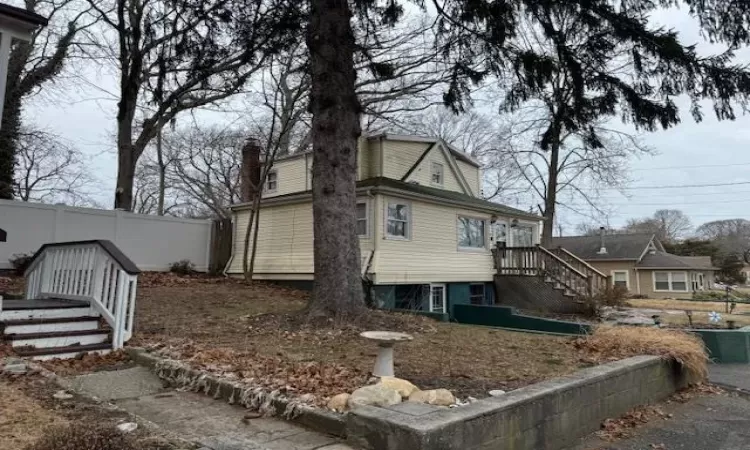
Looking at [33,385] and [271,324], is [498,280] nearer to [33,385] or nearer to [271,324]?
[271,324]

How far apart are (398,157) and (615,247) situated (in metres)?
26.5

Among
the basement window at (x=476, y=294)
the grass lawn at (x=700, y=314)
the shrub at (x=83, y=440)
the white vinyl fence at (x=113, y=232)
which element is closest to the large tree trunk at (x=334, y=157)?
the shrub at (x=83, y=440)

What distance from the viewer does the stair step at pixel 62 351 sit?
5.69m

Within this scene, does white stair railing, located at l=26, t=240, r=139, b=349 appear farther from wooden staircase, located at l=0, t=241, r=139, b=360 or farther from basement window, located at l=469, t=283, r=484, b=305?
basement window, located at l=469, t=283, r=484, b=305

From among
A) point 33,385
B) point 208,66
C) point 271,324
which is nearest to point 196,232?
point 208,66

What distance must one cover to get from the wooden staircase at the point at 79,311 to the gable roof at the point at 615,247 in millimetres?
34480

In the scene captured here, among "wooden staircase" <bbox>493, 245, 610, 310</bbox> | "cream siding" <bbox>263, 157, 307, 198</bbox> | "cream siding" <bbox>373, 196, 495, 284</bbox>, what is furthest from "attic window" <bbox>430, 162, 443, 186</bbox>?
"cream siding" <bbox>263, 157, 307, 198</bbox>

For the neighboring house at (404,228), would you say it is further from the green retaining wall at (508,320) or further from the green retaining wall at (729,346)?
the green retaining wall at (729,346)

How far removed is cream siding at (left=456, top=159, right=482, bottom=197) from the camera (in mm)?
21453

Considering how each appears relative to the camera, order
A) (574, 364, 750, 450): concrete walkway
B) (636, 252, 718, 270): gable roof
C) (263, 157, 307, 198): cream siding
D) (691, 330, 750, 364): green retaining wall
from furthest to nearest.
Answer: (636, 252, 718, 270): gable roof, (263, 157, 307, 198): cream siding, (691, 330, 750, 364): green retaining wall, (574, 364, 750, 450): concrete walkway

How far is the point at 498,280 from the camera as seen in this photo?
18141 millimetres

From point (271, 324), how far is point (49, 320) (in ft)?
9.51

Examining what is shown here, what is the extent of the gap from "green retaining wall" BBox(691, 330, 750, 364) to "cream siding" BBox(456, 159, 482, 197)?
13.0 meters

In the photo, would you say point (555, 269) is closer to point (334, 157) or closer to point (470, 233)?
point (470, 233)
